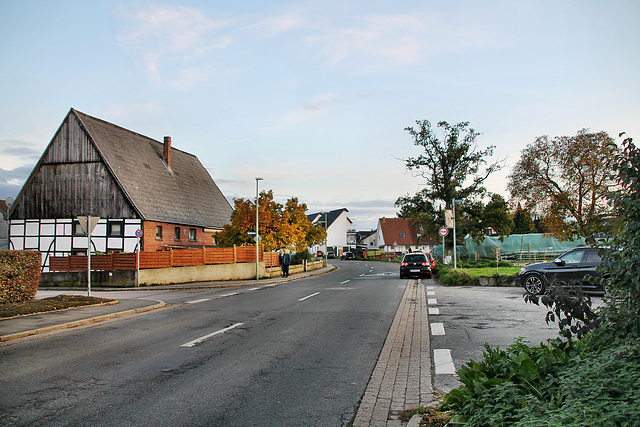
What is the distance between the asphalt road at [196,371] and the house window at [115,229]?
25.7m

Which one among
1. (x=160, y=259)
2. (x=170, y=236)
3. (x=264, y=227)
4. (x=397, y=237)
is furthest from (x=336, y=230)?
(x=160, y=259)

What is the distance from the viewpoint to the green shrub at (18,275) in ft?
46.3

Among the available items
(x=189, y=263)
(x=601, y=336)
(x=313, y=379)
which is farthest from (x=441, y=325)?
(x=189, y=263)

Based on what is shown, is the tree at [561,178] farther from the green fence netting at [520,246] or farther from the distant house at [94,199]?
the distant house at [94,199]

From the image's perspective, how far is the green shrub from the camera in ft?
46.3

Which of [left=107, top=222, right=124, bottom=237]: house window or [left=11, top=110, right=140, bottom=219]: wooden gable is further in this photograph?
[left=11, top=110, right=140, bottom=219]: wooden gable

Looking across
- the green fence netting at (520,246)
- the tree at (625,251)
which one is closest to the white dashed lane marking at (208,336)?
the tree at (625,251)

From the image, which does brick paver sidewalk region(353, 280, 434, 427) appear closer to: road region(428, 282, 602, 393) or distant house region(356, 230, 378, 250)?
road region(428, 282, 602, 393)

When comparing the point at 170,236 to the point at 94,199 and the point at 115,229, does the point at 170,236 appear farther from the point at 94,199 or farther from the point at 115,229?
the point at 94,199

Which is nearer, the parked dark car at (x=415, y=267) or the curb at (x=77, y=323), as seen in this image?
the curb at (x=77, y=323)

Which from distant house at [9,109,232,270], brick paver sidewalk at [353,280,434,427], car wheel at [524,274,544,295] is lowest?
brick paver sidewalk at [353,280,434,427]

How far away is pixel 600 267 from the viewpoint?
13.4 ft

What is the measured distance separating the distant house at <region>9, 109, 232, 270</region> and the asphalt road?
85.2 ft

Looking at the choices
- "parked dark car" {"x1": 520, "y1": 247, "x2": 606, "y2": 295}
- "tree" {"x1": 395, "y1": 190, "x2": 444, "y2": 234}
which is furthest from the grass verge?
"tree" {"x1": 395, "y1": 190, "x2": 444, "y2": 234}
